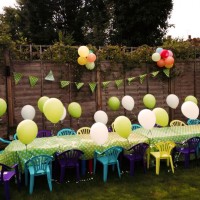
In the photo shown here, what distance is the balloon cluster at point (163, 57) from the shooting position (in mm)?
10031

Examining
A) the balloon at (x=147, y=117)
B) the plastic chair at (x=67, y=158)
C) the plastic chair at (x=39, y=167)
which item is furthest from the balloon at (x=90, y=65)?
the plastic chair at (x=39, y=167)

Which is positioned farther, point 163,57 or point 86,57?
point 163,57

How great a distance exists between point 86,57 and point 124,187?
4.45 m

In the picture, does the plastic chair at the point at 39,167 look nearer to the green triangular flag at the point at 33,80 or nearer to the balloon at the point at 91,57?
the green triangular flag at the point at 33,80

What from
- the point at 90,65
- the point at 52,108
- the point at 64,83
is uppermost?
the point at 90,65

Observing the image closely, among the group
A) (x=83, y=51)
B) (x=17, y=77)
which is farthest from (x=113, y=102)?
(x=17, y=77)

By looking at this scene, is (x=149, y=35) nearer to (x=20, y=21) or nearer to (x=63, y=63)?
(x=63, y=63)

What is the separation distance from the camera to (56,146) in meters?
6.57

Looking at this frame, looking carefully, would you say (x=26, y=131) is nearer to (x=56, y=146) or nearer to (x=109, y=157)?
(x=56, y=146)

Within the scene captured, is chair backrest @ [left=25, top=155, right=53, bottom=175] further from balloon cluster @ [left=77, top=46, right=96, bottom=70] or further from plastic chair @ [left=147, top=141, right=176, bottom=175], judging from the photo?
balloon cluster @ [left=77, top=46, right=96, bottom=70]

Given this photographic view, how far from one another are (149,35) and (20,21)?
Result: 586 inches

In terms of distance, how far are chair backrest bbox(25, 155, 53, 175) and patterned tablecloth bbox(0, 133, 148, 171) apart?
0.40 m

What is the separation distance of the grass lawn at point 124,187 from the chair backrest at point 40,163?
45cm

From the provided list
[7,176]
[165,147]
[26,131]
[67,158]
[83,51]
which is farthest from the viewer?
[83,51]
